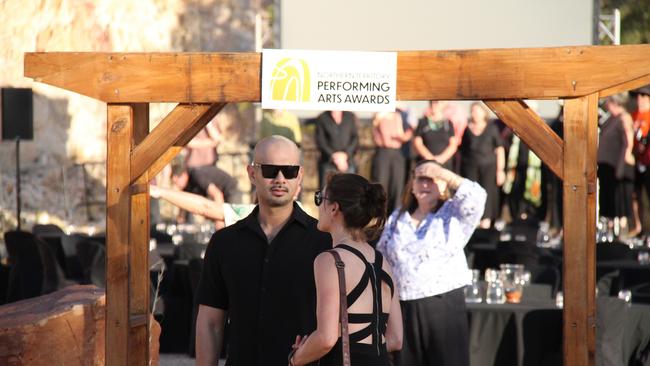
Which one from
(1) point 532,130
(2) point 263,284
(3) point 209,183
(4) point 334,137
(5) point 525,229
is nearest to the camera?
(2) point 263,284

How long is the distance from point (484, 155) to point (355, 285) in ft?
43.3

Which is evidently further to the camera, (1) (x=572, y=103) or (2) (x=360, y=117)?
(2) (x=360, y=117)

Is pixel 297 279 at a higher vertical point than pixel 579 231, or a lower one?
lower

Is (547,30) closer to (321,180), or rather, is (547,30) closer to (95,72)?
(321,180)

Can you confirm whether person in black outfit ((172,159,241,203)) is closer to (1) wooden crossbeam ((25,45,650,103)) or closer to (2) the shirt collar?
(1) wooden crossbeam ((25,45,650,103))

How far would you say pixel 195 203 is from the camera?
8.29 meters

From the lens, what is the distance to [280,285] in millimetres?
5578

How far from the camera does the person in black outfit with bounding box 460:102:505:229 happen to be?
1816 centimetres

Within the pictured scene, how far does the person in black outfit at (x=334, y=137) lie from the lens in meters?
18.4

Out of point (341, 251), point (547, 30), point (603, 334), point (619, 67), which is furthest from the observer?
point (547, 30)

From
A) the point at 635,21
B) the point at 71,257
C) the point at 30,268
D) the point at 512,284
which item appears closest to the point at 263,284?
the point at 512,284

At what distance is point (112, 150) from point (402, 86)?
4.75 feet

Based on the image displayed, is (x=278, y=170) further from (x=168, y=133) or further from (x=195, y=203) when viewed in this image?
(x=195, y=203)

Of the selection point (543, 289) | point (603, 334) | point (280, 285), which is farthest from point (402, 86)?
point (543, 289)
